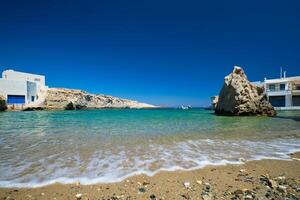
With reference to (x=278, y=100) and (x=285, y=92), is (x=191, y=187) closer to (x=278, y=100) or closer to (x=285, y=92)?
(x=285, y=92)

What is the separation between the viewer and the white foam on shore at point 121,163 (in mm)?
4055

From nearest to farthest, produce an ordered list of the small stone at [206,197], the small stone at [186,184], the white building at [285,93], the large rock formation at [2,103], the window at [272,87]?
the small stone at [206,197] < the small stone at [186,184] < the white building at [285,93] < the window at [272,87] < the large rock formation at [2,103]

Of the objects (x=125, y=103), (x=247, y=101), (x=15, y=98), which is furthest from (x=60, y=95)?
(x=247, y=101)

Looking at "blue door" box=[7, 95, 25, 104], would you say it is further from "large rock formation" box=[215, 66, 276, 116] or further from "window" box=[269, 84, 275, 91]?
"window" box=[269, 84, 275, 91]

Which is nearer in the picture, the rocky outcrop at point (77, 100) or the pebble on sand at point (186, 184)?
the pebble on sand at point (186, 184)

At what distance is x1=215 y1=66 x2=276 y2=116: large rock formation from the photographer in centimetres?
2958

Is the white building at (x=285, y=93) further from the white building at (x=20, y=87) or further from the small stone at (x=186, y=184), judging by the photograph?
the white building at (x=20, y=87)

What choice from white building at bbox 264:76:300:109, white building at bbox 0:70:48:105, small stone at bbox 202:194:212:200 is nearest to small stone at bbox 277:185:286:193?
small stone at bbox 202:194:212:200

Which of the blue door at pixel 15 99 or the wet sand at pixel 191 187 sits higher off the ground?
the blue door at pixel 15 99

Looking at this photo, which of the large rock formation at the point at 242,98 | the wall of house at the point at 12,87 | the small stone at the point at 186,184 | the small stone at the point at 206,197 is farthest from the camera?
the wall of house at the point at 12,87

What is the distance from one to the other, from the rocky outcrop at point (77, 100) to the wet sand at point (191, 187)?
2830 inches

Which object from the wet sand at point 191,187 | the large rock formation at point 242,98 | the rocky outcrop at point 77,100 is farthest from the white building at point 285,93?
the rocky outcrop at point 77,100

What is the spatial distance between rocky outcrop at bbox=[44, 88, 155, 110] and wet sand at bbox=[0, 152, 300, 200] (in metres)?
71.9

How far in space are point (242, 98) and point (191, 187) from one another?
96.3 feet
